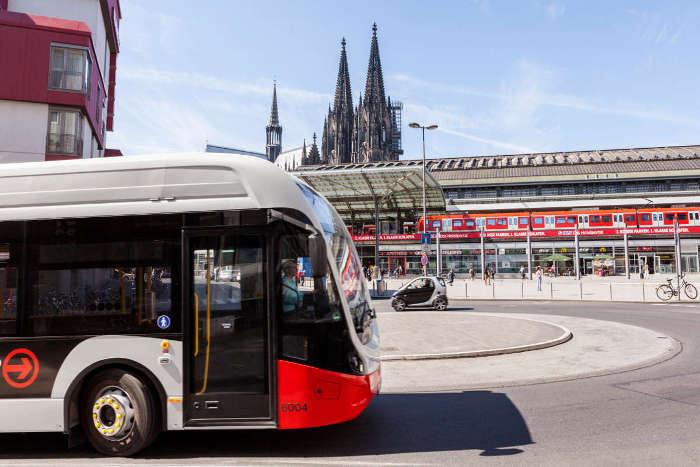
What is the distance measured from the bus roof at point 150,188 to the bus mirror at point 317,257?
375mm

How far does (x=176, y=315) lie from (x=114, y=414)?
121cm

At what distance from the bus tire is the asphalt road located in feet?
0.60

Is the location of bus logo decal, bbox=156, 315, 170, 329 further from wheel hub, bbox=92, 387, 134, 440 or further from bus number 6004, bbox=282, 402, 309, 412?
bus number 6004, bbox=282, 402, 309, 412

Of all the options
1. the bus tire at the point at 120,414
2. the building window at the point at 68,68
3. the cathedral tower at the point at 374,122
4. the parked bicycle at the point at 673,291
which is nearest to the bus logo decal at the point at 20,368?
the bus tire at the point at 120,414

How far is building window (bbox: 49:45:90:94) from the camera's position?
21125 mm

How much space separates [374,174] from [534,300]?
497 inches

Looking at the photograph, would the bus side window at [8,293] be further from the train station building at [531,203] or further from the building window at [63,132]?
the train station building at [531,203]

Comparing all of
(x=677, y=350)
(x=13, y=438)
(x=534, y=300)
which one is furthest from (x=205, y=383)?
(x=534, y=300)

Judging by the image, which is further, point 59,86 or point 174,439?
point 59,86

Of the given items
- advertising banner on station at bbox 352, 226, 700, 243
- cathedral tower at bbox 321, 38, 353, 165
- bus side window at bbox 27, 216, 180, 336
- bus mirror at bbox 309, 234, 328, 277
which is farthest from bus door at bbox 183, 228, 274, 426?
cathedral tower at bbox 321, 38, 353, 165

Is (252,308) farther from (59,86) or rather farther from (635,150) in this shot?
(635,150)

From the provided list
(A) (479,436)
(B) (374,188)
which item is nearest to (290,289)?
(A) (479,436)

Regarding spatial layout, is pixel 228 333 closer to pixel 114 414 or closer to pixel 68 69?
pixel 114 414

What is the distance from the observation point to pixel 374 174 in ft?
103
